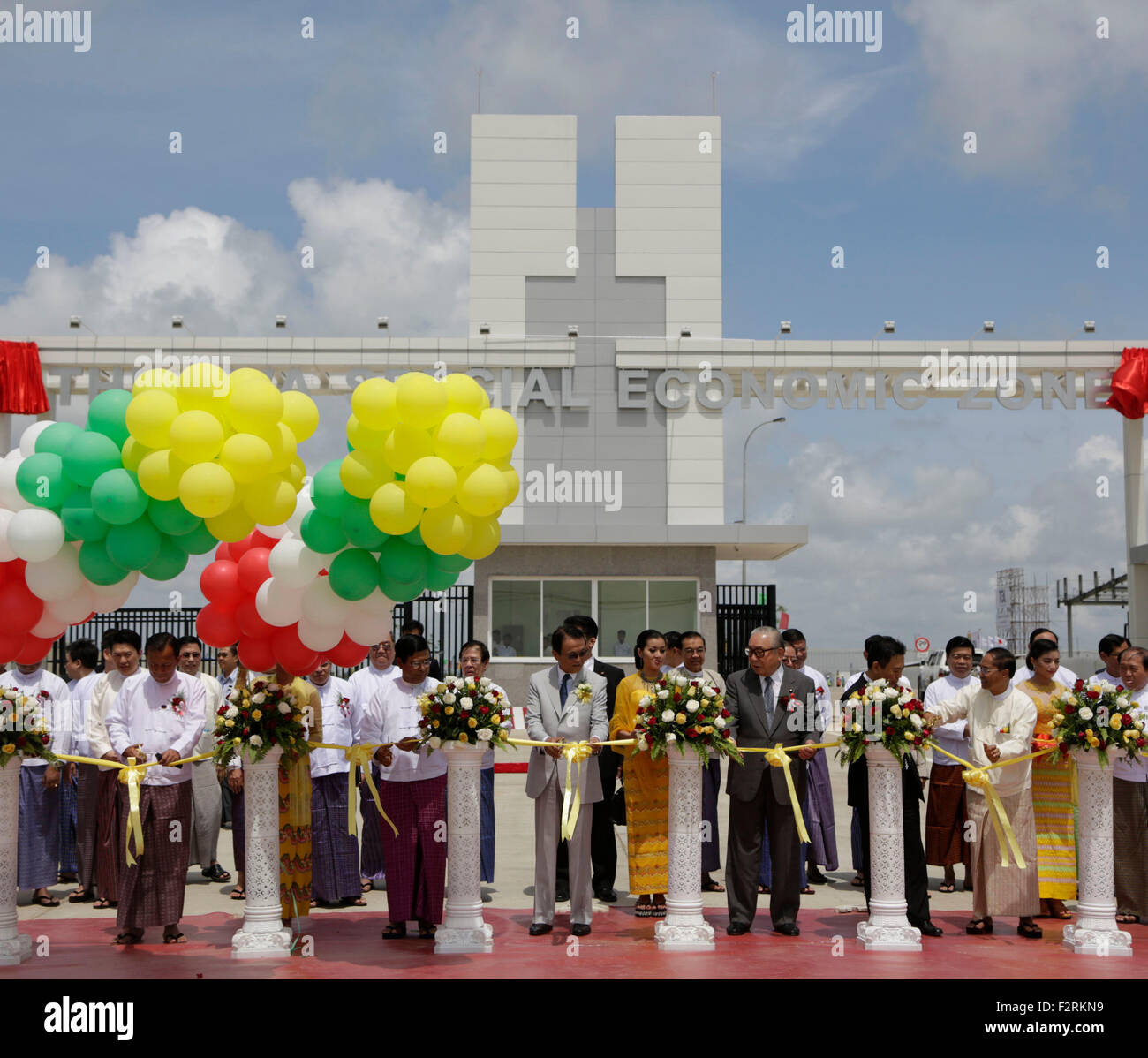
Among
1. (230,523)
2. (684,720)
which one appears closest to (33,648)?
(230,523)

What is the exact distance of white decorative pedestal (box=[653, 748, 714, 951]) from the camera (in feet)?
23.0

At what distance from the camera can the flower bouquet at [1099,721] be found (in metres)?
7.06

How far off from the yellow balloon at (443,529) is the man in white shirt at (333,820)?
2618mm

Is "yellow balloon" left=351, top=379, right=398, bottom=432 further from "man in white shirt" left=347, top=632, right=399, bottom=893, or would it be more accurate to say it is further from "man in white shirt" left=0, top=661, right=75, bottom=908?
"man in white shirt" left=0, top=661, right=75, bottom=908

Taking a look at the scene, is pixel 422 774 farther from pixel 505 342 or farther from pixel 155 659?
pixel 505 342

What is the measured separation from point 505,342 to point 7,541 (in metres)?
14.3

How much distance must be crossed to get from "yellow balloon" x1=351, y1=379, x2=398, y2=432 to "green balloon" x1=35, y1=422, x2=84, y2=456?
1.57 m

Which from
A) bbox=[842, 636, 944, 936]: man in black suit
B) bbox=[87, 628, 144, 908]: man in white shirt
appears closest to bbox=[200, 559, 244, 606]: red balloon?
bbox=[87, 628, 144, 908]: man in white shirt

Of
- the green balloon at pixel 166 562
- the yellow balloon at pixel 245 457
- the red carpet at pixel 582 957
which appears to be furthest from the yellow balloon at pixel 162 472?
the red carpet at pixel 582 957

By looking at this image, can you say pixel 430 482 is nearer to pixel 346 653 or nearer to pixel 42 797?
pixel 346 653

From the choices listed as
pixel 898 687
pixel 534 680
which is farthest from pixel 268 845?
pixel 898 687

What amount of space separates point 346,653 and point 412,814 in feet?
3.81

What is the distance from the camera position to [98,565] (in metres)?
6.21

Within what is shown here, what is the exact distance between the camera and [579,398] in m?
20.8
